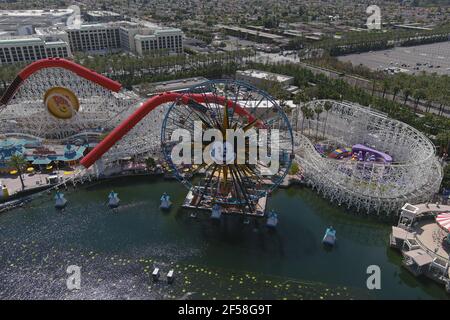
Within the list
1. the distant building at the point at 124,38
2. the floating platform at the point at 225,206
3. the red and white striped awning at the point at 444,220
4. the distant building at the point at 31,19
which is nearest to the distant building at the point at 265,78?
the distant building at the point at 124,38

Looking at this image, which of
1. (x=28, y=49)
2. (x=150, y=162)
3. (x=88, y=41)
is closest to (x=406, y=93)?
(x=150, y=162)

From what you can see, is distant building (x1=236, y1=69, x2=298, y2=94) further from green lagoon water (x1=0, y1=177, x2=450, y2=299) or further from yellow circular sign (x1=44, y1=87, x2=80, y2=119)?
yellow circular sign (x1=44, y1=87, x2=80, y2=119)

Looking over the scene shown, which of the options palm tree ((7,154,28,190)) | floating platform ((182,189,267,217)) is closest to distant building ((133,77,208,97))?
palm tree ((7,154,28,190))

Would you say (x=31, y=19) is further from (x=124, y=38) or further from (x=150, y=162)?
(x=150, y=162)

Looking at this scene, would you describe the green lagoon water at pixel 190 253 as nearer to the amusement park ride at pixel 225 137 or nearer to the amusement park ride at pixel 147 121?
the amusement park ride at pixel 225 137

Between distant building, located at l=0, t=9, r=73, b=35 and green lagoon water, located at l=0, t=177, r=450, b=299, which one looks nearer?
green lagoon water, located at l=0, t=177, r=450, b=299
